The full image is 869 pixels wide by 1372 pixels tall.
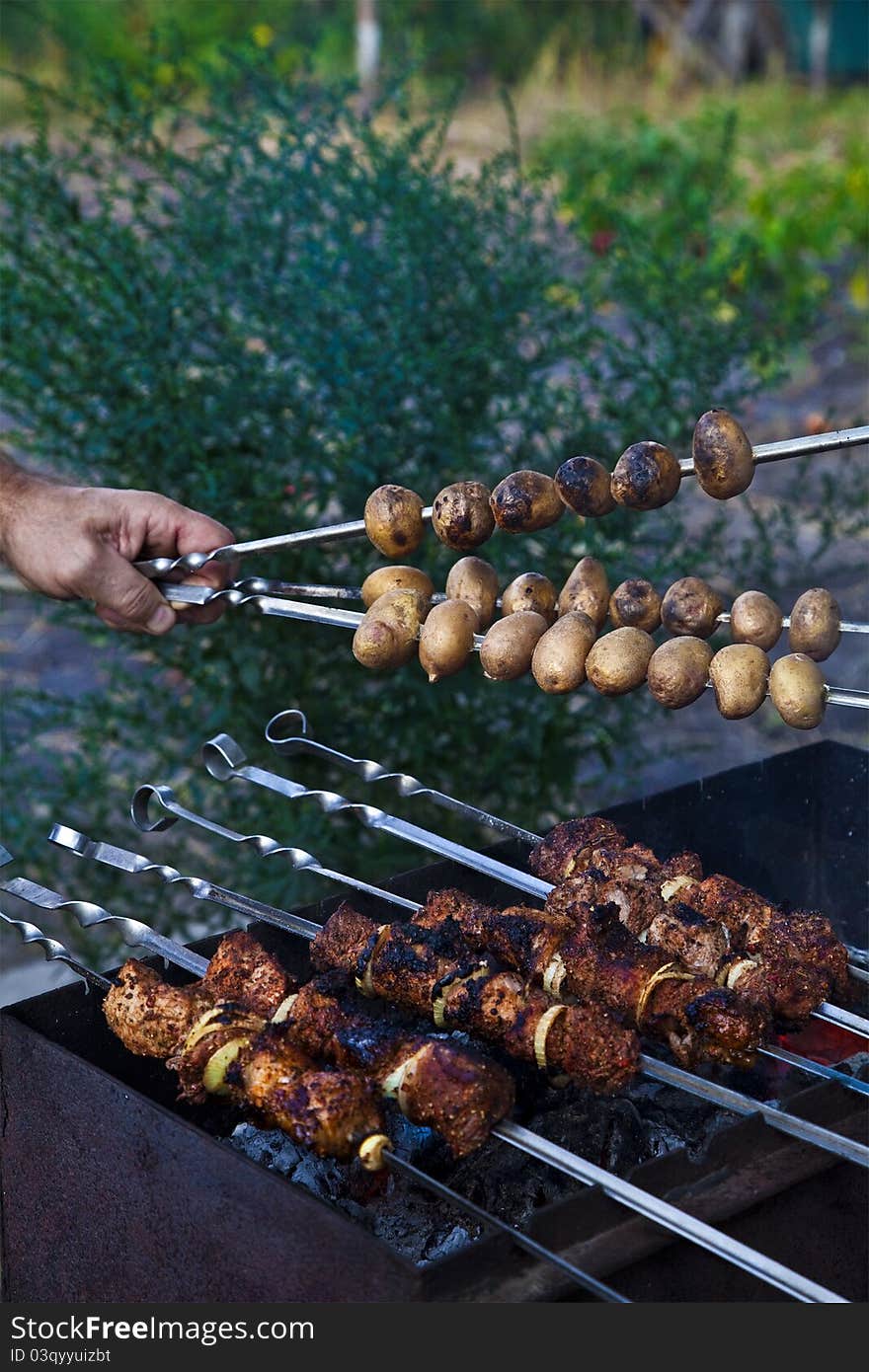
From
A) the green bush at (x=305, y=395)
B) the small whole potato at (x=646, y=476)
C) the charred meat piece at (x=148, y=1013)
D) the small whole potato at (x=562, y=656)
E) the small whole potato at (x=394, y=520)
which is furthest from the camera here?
the green bush at (x=305, y=395)

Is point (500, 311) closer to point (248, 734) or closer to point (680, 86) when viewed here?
point (248, 734)

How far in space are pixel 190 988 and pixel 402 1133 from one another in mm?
378

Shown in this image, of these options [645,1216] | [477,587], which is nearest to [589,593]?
[477,587]

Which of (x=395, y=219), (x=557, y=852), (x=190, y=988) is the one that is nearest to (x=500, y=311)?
(x=395, y=219)

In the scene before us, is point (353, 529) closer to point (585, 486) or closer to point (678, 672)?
point (585, 486)

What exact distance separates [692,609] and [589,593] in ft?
0.67

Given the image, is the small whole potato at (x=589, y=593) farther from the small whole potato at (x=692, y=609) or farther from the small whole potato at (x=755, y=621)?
the small whole potato at (x=755, y=621)

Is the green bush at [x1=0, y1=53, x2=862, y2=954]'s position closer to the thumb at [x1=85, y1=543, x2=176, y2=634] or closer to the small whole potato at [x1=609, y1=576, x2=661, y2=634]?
the thumb at [x1=85, y1=543, x2=176, y2=634]

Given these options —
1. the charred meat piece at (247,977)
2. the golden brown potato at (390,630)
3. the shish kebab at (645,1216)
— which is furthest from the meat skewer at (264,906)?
the golden brown potato at (390,630)

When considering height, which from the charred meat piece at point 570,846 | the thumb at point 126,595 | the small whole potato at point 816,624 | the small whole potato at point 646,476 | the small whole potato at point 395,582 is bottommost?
the charred meat piece at point 570,846

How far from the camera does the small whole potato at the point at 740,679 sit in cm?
226

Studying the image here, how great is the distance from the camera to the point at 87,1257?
2.12 m

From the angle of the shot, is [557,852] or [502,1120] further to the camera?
[557,852]

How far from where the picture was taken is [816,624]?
89.3 inches
